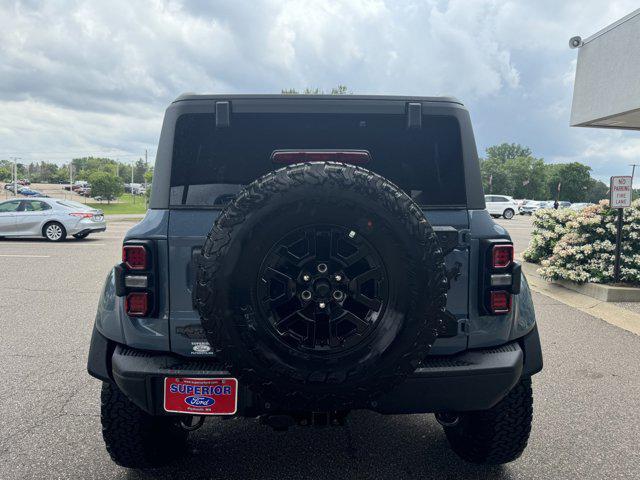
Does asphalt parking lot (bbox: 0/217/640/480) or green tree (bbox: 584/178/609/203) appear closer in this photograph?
asphalt parking lot (bbox: 0/217/640/480)

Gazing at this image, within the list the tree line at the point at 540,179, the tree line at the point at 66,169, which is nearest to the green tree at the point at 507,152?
the tree line at the point at 540,179

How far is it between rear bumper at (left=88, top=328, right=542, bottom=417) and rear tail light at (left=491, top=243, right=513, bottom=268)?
0.40 m

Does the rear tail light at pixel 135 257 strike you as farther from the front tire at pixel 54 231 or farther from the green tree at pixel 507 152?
the green tree at pixel 507 152

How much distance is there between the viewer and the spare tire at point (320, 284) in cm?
185

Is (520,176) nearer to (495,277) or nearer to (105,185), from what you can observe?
(105,185)

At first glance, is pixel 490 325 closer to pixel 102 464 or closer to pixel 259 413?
pixel 259 413

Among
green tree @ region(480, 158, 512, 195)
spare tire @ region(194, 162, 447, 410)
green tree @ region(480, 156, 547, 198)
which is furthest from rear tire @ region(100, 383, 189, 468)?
green tree @ region(480, 156, 547, 198)

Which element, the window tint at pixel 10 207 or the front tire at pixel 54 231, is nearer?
the front tire at pixel 54 231

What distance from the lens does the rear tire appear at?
2459mm

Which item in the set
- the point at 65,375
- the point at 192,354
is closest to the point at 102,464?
the point at 192,354

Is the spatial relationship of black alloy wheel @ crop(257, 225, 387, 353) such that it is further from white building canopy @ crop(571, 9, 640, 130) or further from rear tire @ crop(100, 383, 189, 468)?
white building canopy @ crop(571, 9, 640, 130)

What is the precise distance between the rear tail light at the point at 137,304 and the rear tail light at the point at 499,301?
1517 millimetres

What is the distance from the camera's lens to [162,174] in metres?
2.35

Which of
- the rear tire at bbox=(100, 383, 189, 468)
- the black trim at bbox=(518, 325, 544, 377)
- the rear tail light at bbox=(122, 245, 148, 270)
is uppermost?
the rear tail light at bbox=(122, 245, 148, 270)
